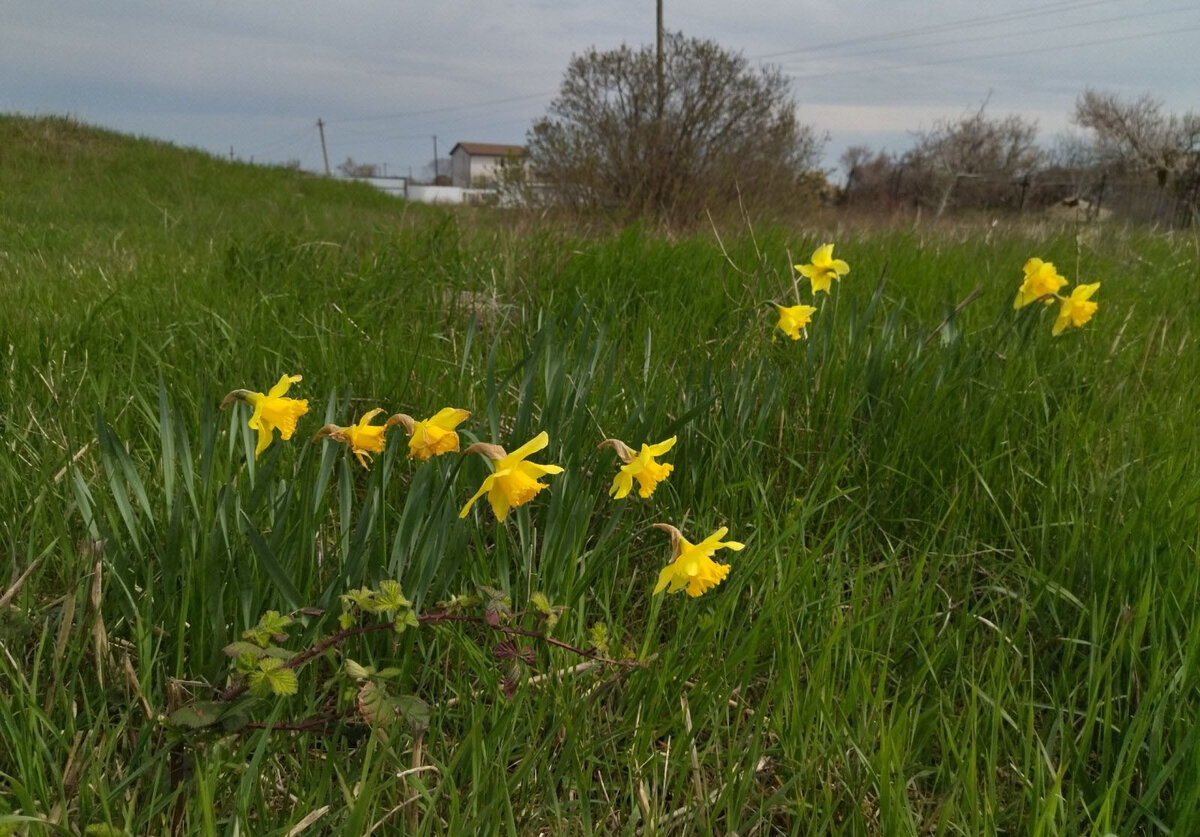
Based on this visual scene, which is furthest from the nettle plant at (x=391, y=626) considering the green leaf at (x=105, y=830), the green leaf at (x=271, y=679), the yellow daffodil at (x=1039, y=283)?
the yellow daffodil at (x=1039, y=283)

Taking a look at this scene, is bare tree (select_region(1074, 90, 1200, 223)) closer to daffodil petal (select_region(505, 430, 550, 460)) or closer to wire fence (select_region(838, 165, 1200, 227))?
wire fence (select_region(838, 165, 1200, 227))

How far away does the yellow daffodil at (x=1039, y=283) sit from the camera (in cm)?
188

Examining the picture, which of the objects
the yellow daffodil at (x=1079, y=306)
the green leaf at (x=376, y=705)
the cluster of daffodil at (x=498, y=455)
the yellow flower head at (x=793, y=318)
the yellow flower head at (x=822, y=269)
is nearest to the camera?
the green leaf at (x=376, y=705)

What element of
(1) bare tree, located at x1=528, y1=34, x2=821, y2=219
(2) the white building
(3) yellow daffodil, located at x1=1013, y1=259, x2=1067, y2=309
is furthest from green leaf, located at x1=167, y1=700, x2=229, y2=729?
(2) the white building

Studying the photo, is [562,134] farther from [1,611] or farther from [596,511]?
[1,611]

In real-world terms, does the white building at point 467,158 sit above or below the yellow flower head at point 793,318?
above

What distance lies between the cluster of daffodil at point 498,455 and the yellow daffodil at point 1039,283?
51.2 inches

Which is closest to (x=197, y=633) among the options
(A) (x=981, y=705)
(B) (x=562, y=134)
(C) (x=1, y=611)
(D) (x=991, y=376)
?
(C) (x=1, y=611)

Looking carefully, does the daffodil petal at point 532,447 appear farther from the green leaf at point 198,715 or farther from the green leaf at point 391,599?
the green leaf at point 198,715

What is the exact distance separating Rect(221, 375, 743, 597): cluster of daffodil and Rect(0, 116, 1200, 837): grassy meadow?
0.05 meters

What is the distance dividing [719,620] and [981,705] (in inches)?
14.1

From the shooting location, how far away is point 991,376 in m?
1.84

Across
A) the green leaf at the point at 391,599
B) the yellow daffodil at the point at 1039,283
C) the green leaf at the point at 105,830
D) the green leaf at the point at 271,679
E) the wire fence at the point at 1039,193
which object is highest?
the wire fence at the point at 1039,193

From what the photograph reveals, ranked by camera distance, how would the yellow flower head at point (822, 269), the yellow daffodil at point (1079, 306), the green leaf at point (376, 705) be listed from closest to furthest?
the green leaf at point (376, 705), the yellow daffodil at point (1079, 306), the yellow flower head at point (822, 269)
